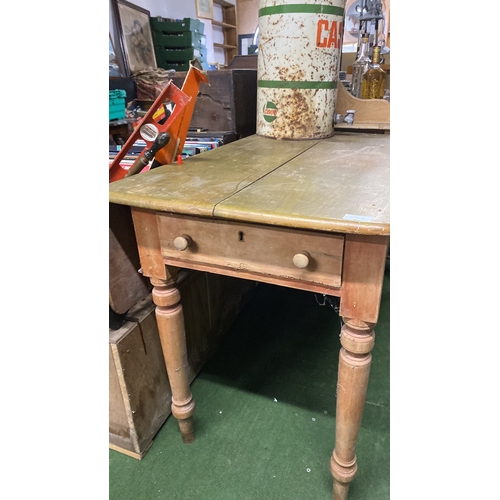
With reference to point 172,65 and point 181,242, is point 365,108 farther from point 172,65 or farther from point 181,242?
point 172,65

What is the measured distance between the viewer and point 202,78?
0.91 metres

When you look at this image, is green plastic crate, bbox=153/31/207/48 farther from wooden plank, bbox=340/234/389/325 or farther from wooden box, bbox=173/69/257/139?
wooden plank, bbox=340/234/389/325

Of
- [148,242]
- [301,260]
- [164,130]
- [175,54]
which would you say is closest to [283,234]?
[301,260]

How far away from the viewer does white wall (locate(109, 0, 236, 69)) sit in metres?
2.90

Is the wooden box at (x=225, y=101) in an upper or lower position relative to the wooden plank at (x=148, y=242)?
upper

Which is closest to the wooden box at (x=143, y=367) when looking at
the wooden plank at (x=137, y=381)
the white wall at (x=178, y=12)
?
the wooden plank at (x=137, y=381)

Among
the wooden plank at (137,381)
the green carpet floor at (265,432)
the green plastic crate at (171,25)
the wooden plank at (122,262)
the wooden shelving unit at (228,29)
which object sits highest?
the wooden shelving unit at (228,29)

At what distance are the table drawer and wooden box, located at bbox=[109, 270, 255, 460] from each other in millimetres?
268

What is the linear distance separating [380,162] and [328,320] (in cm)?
80

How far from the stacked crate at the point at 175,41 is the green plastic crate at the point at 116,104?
1.76 meters

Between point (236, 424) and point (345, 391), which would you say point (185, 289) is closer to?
point (236, 424)

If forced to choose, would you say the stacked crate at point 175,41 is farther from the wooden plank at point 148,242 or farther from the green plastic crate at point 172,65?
the wooden plank at point 148,242

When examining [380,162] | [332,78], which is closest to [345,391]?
[380,162]

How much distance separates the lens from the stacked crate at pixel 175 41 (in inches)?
116
